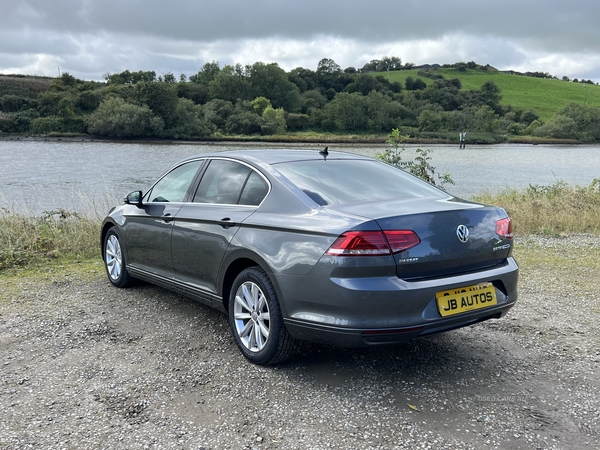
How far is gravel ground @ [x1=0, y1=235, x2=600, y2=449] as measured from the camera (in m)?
2.90

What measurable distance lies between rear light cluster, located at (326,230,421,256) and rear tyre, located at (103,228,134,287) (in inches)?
136

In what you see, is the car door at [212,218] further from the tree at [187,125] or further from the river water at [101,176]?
the tree at [187,125]

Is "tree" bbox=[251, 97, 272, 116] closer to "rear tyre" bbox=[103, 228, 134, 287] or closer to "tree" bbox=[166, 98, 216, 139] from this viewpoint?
"tree" bbox=[166, 98, 216, 139]

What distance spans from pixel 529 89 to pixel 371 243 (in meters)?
134

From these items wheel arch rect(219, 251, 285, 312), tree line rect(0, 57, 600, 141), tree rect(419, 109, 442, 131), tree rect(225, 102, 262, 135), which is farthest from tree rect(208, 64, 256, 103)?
wheel arch rect(219, 251, 285, 312)

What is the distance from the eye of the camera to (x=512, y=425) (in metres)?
2.99

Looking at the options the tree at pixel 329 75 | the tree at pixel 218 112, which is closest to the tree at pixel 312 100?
the tree at pixel 329 75

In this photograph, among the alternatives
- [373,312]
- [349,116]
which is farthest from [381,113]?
[373,312]

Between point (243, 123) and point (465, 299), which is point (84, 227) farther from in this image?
point (243, 123)

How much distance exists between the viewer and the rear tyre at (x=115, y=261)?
590 cm

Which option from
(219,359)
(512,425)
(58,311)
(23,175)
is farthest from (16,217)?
(23,175)

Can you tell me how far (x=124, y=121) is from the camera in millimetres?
69000

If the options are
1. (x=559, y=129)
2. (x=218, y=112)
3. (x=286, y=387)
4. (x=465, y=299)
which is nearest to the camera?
(x=465, y=299)

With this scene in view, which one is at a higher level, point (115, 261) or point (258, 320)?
point (258, 320)
